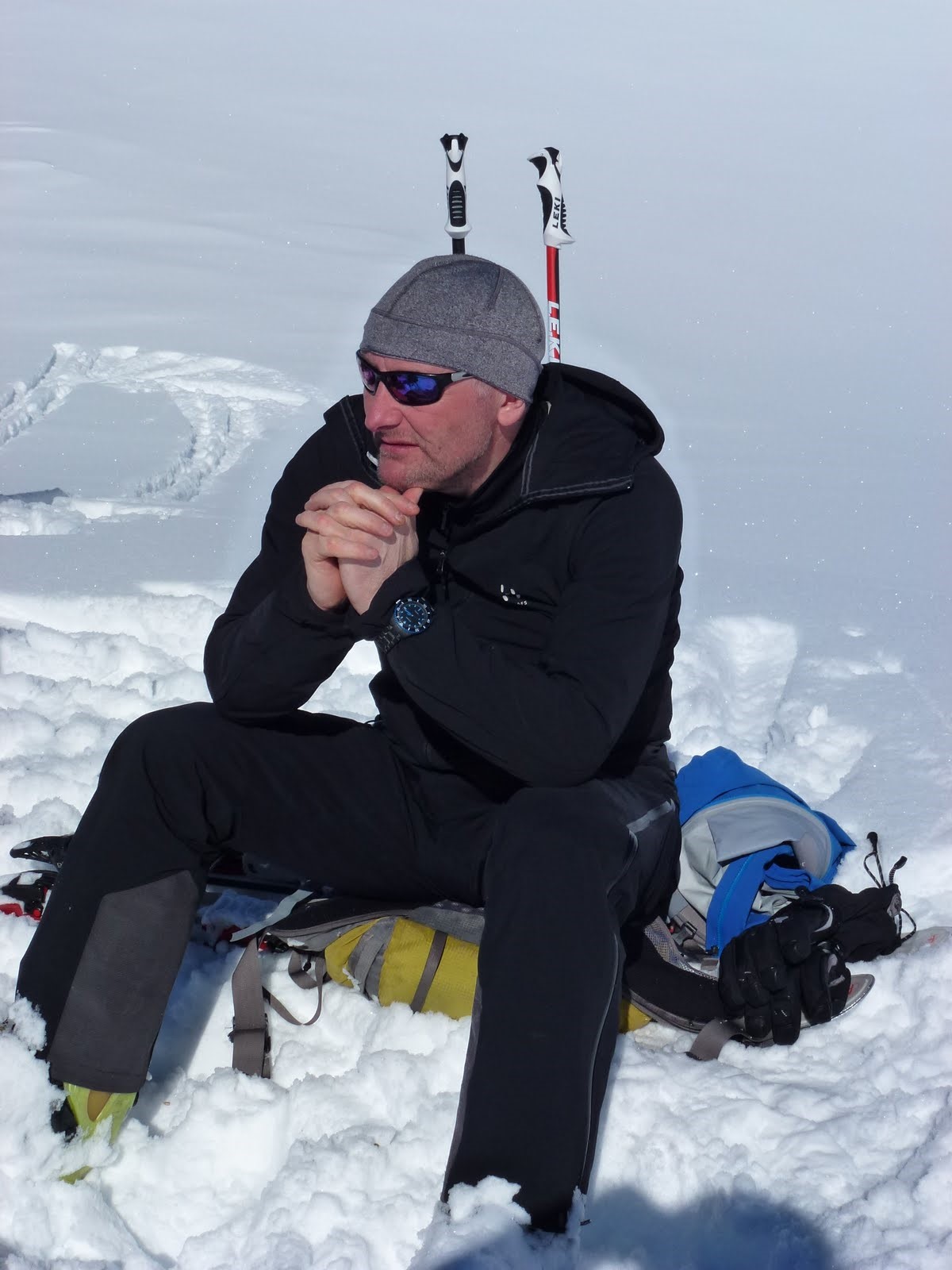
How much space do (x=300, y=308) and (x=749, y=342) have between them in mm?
3566

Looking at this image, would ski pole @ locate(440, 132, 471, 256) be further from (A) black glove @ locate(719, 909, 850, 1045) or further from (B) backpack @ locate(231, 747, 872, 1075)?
(A) black glove @ locate(719, 909, 850, 1045)

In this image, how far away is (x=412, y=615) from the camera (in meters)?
2.10

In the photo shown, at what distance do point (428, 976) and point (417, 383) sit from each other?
1.21 m

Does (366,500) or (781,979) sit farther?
(781,979)

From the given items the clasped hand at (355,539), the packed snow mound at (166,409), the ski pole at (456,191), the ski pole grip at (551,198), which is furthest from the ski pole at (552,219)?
the clasped hand at (355,539)

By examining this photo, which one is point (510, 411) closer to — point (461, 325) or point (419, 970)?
point (461, 325)

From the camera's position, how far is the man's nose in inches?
91.7

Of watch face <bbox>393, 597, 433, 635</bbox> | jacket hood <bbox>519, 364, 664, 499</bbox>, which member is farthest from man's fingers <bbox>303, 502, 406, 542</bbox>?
jacket hood <bbox>519, 364, 664, 499</bbox>

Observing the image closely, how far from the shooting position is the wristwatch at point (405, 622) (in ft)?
6.86

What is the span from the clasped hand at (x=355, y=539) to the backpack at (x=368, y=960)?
0.76 meters

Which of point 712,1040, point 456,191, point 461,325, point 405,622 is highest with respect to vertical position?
point 456,191

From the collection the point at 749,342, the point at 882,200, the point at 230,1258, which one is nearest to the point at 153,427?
the point at 749,342

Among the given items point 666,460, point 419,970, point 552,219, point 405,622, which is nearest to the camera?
point 405,622

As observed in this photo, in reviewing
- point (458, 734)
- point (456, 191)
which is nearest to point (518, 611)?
point (458, 734)
